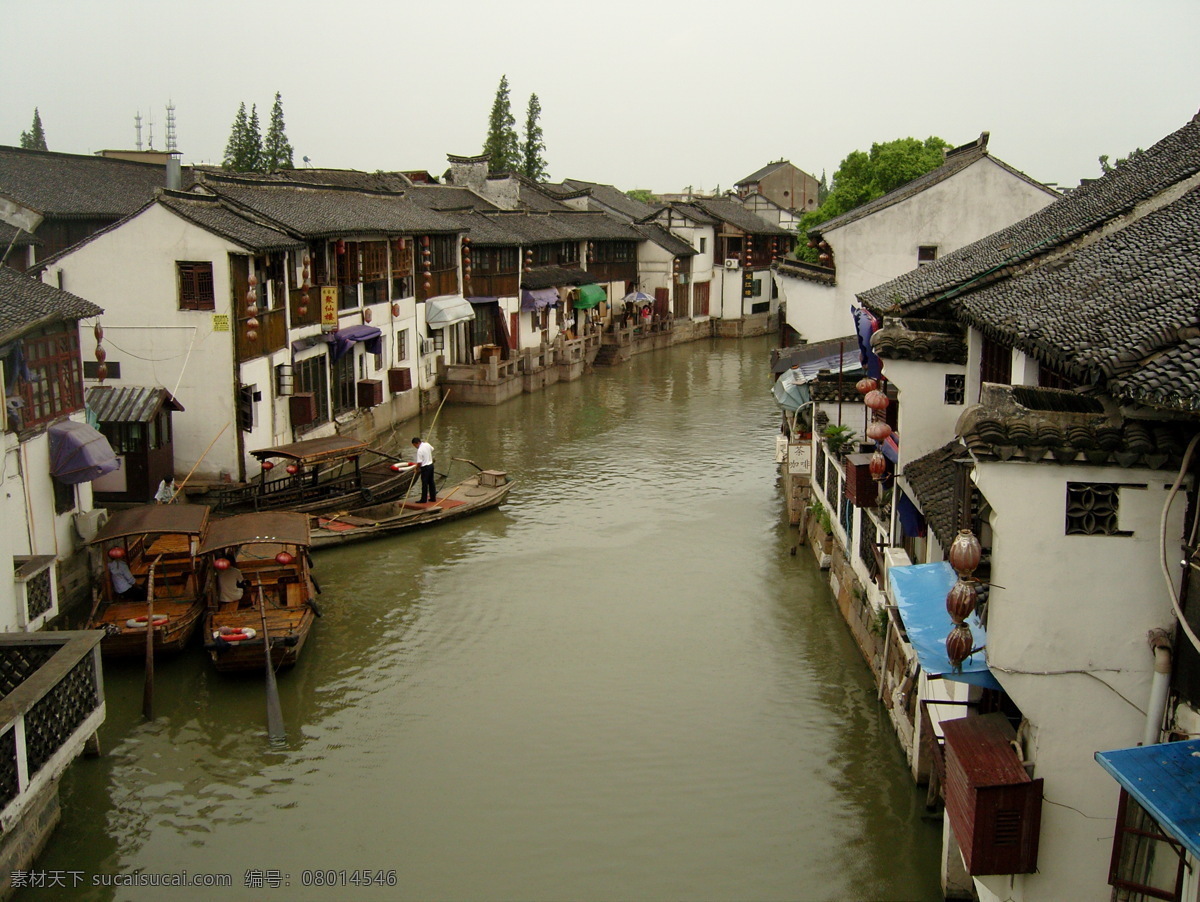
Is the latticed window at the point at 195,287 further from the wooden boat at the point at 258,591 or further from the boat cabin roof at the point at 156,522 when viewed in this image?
the wooden boat at the point at 258,591

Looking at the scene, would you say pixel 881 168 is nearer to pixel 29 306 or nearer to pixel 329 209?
pixel 329 209

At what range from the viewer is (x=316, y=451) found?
65.8 ft

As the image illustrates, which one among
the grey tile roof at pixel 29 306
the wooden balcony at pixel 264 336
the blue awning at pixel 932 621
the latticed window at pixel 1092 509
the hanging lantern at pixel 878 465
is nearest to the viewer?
the latticed window at pixel 1092 509

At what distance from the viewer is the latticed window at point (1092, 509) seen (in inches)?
280

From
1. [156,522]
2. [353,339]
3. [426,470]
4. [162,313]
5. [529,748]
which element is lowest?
[529,748]

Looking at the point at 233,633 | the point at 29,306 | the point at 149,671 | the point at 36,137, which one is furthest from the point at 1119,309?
the point at 36,137

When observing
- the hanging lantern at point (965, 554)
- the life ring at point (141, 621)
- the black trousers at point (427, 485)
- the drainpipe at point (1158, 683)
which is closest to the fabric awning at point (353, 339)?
the black trousers at point (427, 485)

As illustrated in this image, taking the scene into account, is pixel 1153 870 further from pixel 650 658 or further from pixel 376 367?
pixel 376 367

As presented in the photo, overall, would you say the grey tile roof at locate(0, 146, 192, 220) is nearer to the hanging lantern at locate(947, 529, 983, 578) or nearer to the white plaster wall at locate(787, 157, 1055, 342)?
the white plaster wall at locate(787, 157, 1055, 342)

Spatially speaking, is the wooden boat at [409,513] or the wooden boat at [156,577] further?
the wooden boat at [409,513]

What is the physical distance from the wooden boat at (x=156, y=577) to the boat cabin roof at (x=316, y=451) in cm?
334

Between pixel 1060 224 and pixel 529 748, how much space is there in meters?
8.60

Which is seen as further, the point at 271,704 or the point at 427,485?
the point at 427,485

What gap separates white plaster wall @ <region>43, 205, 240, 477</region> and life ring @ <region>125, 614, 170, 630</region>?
23.3 feet
